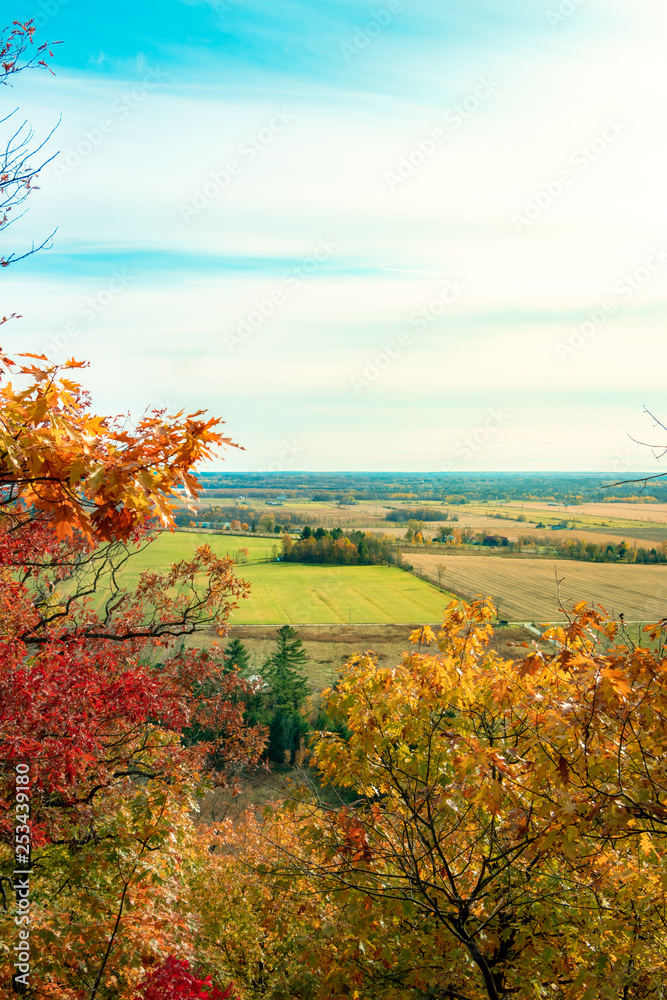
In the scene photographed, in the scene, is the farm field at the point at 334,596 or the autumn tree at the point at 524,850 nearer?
the autumn tree at the point at 524,850

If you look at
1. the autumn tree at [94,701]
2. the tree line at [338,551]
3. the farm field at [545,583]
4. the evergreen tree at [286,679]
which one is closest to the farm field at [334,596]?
the tree line at [338,551]

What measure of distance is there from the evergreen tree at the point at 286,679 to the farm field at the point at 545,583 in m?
23.2

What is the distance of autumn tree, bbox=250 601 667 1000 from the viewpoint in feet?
13.5

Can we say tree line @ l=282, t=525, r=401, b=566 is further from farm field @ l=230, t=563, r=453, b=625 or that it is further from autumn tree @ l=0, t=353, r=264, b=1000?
autumn tree @ l=0, t=353, r=264, b=1000

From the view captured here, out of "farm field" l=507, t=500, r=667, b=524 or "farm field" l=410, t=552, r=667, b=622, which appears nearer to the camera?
"farm field" l=410, t=552, r=667, b=622

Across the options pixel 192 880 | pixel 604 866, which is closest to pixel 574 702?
pixel 604 866

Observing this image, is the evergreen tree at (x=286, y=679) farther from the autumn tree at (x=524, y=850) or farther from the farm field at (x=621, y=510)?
the farm field at (x=621, y=510)

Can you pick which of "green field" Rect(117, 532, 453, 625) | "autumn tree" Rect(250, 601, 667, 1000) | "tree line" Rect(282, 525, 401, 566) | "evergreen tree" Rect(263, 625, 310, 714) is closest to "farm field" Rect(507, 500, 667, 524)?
"tree line" Rect(282, 525, 401, 566)

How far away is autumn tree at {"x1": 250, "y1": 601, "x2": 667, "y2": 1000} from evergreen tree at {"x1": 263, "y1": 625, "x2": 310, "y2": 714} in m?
32.9

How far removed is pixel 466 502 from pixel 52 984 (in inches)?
6562

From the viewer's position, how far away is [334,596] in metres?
69.2

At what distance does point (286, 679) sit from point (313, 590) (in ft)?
102

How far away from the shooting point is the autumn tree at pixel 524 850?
411 cm

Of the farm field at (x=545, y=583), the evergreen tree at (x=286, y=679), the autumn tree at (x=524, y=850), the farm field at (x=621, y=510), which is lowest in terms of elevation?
the evergreen tree at (x=286, y=679)
